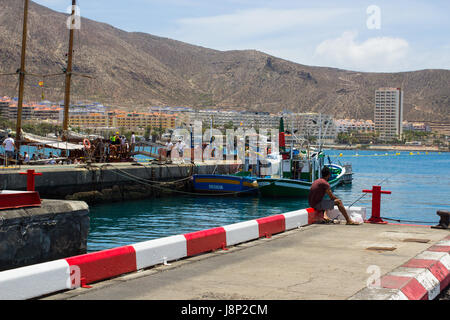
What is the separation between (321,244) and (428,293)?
11.1 feet

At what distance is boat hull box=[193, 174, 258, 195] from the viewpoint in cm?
3522

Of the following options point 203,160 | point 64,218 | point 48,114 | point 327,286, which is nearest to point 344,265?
point 327,286

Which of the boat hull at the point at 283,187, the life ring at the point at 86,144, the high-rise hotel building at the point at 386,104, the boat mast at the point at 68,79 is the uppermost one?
the high-rise hotel building at the point at 386,104

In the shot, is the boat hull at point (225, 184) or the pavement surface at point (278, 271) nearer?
the pavement surface at point (278, 271)

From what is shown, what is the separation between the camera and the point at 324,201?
44.5 ft

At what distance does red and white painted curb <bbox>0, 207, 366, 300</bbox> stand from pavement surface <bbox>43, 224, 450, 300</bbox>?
144 mm

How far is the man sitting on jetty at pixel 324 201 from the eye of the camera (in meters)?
13.1

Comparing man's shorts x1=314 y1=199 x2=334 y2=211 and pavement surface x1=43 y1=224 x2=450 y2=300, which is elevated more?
man's shorts x1=314 y1=199 x2=334 y2=211

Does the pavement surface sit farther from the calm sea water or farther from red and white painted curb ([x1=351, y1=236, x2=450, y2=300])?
the calm sea water

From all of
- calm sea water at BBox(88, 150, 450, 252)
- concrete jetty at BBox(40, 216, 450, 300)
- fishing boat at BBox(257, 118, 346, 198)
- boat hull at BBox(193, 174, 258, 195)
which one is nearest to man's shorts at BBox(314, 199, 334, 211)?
concrete jetty at BBox(40, 216, 450, 300)

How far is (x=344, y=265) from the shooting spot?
27.6 feet

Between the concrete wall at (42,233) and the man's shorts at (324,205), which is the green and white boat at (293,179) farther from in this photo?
the concrete wall at (42,233)

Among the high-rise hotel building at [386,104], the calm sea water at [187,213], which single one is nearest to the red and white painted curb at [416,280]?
the calm sea water at [187,213]

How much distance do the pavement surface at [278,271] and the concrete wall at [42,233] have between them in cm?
242
